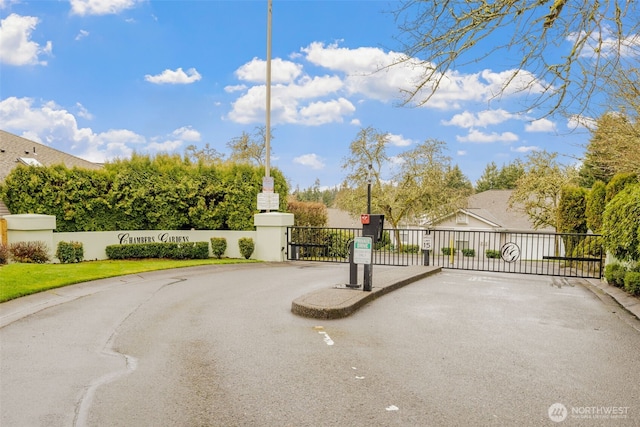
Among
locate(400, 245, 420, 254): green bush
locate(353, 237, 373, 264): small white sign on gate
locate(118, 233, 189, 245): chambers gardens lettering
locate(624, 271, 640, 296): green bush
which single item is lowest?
locate(400, 245, 420, 254): green bush

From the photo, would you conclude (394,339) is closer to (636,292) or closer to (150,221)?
(636,292)

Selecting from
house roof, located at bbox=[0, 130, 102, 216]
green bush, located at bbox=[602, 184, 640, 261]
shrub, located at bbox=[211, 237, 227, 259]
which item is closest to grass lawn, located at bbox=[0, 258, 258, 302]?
shrub, located at bbox=[211, 237, 227, 259]

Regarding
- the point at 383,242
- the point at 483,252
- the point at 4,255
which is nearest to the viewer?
the point at 4,255

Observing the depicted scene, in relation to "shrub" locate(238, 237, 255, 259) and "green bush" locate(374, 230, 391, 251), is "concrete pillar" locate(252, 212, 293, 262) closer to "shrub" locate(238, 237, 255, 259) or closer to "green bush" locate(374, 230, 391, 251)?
"shrub" locate(238, 237, 255, 259)

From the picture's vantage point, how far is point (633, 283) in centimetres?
962

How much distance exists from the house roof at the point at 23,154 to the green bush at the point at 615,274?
20.4 m

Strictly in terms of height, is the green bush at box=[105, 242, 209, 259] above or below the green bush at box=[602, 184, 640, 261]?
below

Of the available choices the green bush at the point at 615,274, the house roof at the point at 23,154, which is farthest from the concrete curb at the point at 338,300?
the house roof at the point at 23,154

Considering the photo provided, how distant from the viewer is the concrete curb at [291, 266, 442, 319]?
753 centimetres

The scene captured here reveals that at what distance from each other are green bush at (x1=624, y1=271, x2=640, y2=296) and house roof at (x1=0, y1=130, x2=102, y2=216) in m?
20.6

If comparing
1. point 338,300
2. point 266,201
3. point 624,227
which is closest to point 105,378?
point 338,300

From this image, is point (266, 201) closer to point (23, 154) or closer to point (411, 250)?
point (411, 250)

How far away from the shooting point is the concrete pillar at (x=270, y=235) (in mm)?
17156

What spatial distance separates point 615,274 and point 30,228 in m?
16.2
